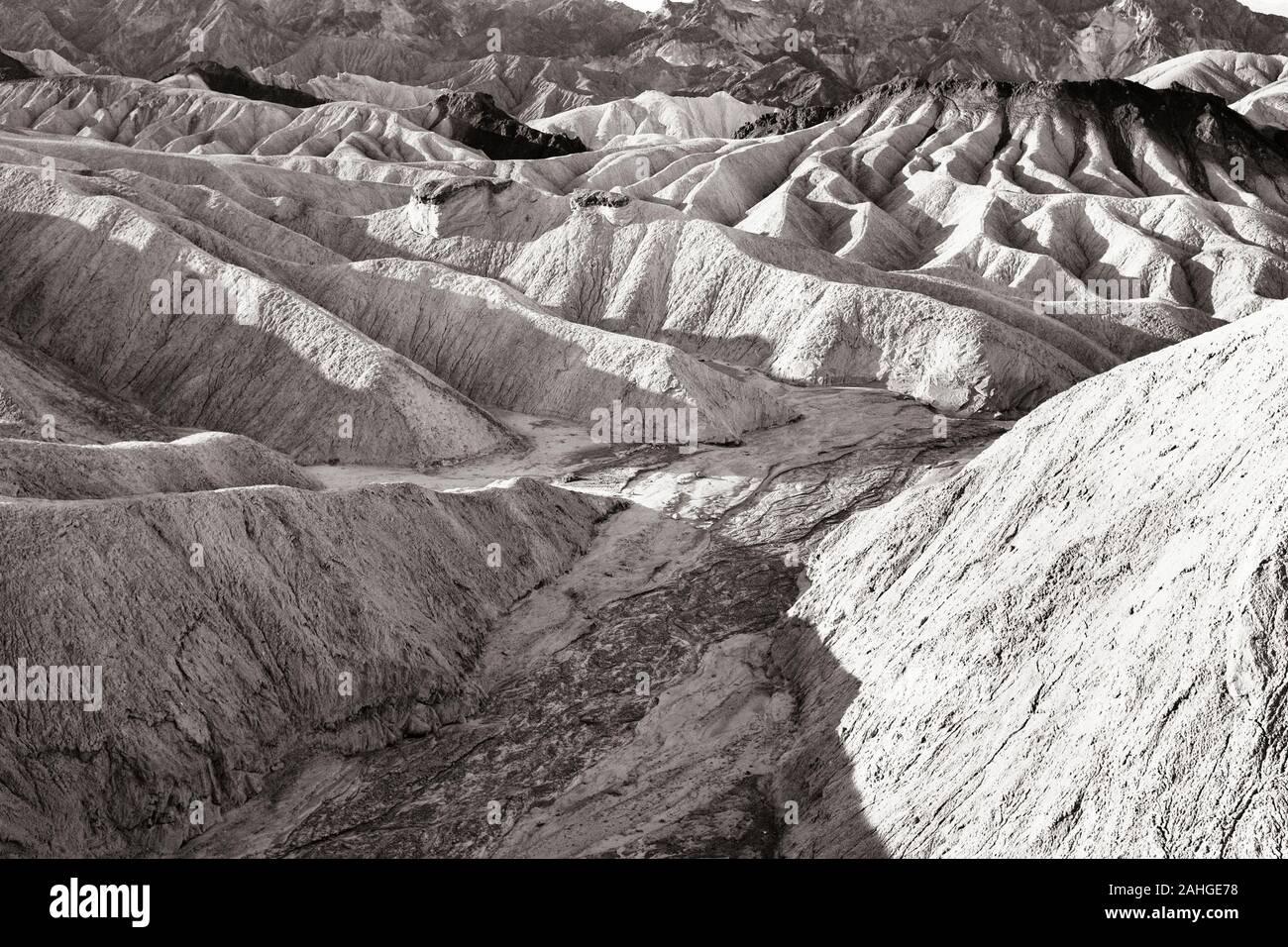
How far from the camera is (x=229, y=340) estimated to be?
3956 centimetres

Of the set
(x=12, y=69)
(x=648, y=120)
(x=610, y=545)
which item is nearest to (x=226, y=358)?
(x=610, y=545)

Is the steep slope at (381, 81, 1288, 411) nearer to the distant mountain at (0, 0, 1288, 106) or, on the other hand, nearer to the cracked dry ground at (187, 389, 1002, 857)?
the cracked dry ground at (187, 389, 1002, 857)

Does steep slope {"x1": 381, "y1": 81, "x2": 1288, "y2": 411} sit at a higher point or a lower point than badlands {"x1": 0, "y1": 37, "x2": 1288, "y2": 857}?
lower

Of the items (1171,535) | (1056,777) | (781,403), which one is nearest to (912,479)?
(781,403)

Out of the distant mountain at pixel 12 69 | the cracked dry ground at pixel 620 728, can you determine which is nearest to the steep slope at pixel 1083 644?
the cracked dry ground at pixel 620 728

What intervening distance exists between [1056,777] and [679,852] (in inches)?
217

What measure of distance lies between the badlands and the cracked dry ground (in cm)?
9

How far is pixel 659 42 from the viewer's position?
177 m

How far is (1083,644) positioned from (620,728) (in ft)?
26.5

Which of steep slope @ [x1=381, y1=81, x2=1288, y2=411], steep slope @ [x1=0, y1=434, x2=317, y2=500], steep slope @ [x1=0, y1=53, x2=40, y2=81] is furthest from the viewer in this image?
steep slope @ [x1=0, y1=53, x2=40, y2=81]

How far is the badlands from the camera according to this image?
1576 cm

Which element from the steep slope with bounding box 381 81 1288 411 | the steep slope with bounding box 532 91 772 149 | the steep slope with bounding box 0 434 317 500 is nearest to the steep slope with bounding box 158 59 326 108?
the steep slope with bounding box 532 91 772 149

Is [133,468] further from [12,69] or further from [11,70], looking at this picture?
[12,69]

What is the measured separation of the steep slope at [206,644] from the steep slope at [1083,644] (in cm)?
767
